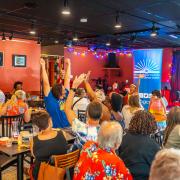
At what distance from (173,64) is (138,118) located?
1227 cm

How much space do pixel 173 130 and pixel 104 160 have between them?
116 centimetres

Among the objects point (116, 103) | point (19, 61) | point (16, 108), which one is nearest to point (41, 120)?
point (116, 103)

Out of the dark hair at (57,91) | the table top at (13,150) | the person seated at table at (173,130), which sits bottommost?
the table top at (13,150)

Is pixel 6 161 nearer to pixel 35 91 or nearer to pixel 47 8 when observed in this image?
pixel 47 8

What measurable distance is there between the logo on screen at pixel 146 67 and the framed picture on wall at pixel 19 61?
4522 millimetres

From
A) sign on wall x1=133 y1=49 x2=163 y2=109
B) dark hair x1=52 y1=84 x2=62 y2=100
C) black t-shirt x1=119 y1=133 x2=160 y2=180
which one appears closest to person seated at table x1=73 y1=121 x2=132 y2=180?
black t-shirt x1=119 y1=133 x2=160 y2=180

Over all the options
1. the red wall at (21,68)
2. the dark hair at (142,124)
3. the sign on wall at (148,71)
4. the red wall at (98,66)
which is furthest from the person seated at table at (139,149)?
the red wall at (98,66)

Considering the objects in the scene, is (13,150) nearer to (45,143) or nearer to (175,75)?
(45,143)

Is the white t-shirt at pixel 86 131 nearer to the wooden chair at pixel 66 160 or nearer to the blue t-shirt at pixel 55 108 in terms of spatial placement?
the wooden chair at pixel 66 160

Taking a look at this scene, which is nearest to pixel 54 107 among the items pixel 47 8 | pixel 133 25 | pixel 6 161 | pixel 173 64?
pixel 6 161

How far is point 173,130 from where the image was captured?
2.87 metres

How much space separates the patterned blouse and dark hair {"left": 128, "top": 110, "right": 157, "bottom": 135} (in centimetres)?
47

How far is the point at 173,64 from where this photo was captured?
46.2 feet

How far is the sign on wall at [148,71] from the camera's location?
8086 millimetres
